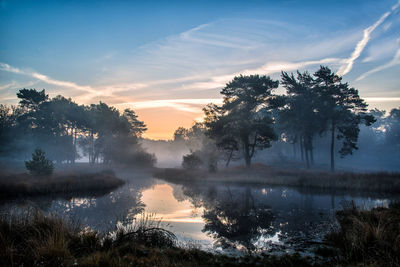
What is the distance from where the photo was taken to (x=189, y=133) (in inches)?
5433

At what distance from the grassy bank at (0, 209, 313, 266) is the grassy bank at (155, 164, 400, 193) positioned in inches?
943

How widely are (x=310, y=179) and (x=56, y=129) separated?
63743 mm

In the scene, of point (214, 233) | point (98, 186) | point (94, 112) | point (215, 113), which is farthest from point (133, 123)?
point (214, 233)

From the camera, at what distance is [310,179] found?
31578mm

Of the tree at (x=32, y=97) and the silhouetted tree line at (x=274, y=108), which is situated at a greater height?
the tree at (x=32, y=97)

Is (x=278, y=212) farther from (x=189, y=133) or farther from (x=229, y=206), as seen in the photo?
(x=189, y=133)

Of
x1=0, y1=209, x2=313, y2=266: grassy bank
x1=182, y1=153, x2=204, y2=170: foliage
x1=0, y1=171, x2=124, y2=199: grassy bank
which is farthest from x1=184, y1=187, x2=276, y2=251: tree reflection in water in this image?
x1=182, y1=153, x2=204, y2=170: foliage

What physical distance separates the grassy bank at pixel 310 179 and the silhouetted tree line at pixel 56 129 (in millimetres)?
26943

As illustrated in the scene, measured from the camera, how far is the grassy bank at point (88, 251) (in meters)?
6.13

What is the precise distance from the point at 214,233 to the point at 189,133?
126243mm

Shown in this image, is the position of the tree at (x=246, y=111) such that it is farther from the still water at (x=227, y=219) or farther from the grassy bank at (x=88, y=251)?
the grassy bank at (x=88, y=251)

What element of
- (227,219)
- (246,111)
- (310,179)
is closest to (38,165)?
(227,219)

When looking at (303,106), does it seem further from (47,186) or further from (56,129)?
(56,129)

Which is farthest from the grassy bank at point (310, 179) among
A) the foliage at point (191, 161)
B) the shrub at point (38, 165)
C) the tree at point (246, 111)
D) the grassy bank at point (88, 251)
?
the grassy bank at point (88, 251)
